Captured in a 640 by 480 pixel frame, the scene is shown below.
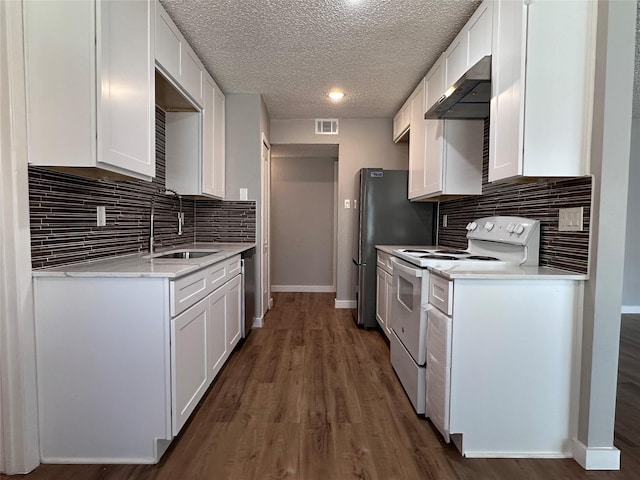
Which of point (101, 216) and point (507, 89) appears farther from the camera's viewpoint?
point (101, 216)

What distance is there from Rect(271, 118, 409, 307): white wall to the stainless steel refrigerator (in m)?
0.68

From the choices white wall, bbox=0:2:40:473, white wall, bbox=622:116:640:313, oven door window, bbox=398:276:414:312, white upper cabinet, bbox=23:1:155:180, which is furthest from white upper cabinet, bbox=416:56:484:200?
white wall, bbox=622:116:640:313

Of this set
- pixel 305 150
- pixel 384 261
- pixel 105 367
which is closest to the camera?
pixel 105 367

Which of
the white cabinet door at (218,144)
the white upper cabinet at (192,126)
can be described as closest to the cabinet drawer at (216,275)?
the white upper cabinet at (192,126)

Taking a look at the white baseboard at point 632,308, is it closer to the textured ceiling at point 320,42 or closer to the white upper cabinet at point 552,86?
the textured ceiling at point 320,42

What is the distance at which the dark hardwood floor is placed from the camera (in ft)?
4.93

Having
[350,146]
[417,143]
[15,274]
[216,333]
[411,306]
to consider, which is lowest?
[216,333]

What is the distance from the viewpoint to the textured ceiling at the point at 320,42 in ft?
6.77

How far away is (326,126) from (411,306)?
2.83m

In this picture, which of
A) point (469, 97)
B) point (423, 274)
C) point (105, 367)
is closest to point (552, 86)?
point (469, 97)

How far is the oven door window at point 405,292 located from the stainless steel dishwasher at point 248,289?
136 centimetres

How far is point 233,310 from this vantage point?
8.98 ft

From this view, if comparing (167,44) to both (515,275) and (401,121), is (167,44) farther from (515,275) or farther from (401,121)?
(401,121)

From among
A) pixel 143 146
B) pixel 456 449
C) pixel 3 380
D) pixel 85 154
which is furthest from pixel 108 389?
pixel 456 449
